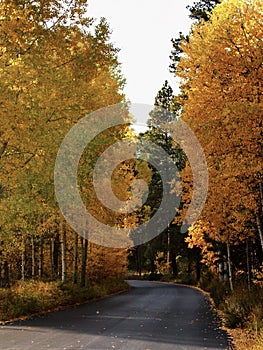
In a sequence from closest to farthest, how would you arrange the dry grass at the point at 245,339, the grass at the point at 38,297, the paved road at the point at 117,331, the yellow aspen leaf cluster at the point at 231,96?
the dry grass at the point at 245,339
the paved road at the point at 117,331
the yellow aspen leaf cluster at the point at 231,96
the grass at the point at 38,297

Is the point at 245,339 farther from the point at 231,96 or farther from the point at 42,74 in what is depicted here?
the point at 42,74

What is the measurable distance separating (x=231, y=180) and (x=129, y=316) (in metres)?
6.67

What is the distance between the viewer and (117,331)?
12898mm

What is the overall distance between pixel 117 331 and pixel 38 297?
6.33m

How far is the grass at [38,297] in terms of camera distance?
16.3 m

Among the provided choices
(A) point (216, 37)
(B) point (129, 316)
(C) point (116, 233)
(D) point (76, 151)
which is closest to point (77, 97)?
(D) point (76, 151)

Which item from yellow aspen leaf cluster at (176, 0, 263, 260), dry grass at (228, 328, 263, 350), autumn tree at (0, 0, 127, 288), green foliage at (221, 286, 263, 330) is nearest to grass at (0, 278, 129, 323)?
autumn tree at (0, 0, 127, 288)

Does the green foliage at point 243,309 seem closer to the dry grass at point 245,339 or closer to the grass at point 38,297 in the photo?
the dry grass at point 245,339

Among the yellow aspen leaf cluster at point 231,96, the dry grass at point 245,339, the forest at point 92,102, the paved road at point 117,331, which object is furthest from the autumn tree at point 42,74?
the dry grass at point 245,339

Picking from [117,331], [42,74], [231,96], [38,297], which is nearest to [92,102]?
[42,74]

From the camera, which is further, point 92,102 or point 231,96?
point 92,102

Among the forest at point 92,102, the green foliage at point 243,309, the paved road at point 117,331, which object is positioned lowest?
the paved road at point 117,331

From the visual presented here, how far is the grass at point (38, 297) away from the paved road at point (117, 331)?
2.26 feet

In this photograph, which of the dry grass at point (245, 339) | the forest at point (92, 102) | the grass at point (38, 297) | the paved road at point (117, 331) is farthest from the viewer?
the grass at point (38, 297)
